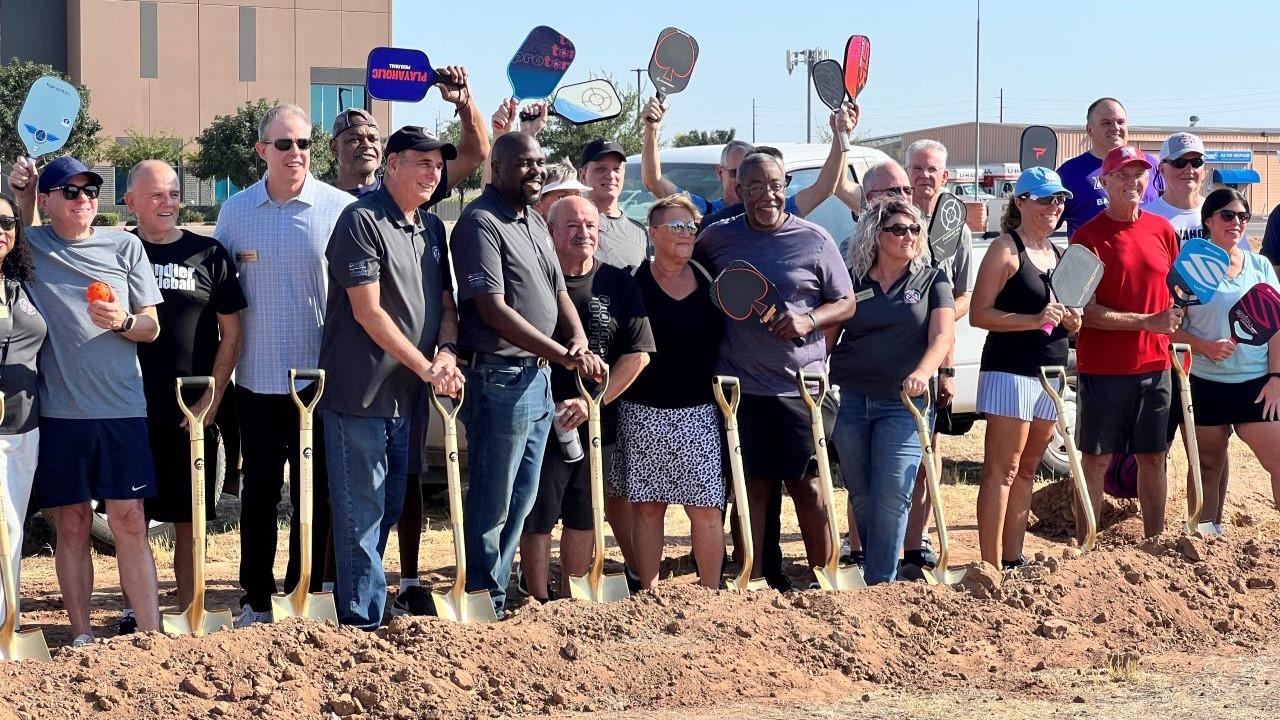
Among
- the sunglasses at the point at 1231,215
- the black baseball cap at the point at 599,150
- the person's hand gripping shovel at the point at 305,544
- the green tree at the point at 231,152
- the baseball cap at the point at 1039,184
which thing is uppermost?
the green tree at the point at 231,152

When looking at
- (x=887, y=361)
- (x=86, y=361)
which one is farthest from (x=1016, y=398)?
(x=86, y=361)

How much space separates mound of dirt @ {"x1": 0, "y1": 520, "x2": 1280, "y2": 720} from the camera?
16.2ft

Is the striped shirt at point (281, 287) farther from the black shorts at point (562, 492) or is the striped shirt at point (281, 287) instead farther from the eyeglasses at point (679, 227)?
the eyeglasses at point (679, 227)

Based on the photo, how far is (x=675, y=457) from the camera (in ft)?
21.2

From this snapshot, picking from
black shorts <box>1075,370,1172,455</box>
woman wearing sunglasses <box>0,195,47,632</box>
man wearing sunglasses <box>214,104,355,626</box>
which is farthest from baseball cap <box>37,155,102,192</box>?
black shorts <box>1075,370,1172,455</box>

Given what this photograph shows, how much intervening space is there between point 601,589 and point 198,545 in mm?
1619

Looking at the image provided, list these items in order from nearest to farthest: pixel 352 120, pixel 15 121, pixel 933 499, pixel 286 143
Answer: pixel 286 143 < pixel 352 120 < pixel 933 499 < pixel 15 121

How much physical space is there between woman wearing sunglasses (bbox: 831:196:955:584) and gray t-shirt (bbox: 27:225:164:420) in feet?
9.97

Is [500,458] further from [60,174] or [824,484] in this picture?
[60,174]

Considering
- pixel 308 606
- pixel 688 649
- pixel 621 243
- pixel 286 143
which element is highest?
pixel 286 143

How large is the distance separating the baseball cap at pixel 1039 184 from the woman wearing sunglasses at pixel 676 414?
160 centimetres

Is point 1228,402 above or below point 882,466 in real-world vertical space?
above

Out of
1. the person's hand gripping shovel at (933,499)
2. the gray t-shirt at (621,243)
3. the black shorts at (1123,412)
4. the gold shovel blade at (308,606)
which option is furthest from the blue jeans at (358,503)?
the black shorts at (1123,412)

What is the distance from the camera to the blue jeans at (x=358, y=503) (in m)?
5.81
